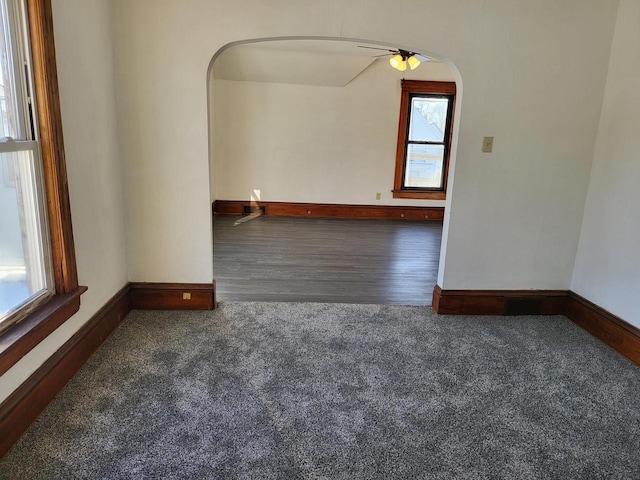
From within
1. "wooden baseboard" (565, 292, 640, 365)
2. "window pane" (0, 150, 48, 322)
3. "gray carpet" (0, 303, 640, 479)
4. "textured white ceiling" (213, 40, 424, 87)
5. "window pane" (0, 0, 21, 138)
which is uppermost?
"textured white ceiling" (213, 40, 424, 87)

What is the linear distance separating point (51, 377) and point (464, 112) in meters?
3.01

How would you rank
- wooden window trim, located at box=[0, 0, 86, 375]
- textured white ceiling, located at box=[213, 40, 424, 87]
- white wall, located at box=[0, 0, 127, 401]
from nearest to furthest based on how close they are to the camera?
wooden window trim, located at box=[0, 0, 86, 375] → white wall, located at box=[0, 0, 127, 401] → textured white ceiling, located at box=[213, 40, 424, 87]

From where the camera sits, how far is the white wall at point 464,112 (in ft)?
9.74

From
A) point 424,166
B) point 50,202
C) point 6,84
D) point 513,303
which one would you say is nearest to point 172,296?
point 50,202

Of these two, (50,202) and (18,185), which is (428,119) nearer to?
(50,202)

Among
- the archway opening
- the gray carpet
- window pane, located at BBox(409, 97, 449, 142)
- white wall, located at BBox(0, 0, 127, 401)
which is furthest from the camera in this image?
window pane, located at BBox(409, 97, 449, 142)

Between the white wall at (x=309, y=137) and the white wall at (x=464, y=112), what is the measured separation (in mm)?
3885

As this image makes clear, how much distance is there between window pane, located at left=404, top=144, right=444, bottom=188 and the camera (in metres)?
7.42

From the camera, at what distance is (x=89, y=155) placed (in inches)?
103

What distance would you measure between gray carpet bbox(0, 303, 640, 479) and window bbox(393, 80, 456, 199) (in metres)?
Answer: 4.48

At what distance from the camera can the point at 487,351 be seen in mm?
2906

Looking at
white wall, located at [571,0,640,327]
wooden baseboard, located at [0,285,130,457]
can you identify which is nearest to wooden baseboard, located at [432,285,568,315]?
white wall, located at [571,0,640,327]

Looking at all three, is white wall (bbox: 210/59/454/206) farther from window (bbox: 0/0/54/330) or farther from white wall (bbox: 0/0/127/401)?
window (bbox: 0/0/54/330)

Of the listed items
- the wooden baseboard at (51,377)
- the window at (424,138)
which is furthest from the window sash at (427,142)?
the wooden baseboard at (51,377)
